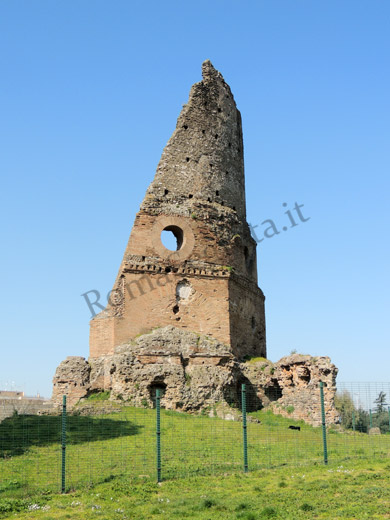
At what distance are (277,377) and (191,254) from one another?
6.03 m

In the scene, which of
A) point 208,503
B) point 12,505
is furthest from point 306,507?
point 12,505

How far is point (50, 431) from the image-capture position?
621 inches

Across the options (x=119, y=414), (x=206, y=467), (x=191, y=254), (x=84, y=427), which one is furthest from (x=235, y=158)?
(x=206, y=467)

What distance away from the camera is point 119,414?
60.5 ft

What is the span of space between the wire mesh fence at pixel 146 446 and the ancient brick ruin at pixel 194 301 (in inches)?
71.0

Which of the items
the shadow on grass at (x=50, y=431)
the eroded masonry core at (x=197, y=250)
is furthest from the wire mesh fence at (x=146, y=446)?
the eroded masonry core at (x=197, y=250)

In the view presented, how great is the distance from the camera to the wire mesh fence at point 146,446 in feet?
36.3

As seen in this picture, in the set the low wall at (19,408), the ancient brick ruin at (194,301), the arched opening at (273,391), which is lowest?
the low wall at (19,408)

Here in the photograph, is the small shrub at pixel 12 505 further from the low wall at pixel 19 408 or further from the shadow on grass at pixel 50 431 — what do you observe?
the low wall at pixel 19 408

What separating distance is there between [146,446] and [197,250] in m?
12.1

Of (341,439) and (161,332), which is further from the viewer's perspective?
(161,332)

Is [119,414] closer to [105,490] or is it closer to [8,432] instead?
[8,432]

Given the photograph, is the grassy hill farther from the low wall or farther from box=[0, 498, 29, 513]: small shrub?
the low wall

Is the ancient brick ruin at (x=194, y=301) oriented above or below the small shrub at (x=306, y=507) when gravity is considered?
above
